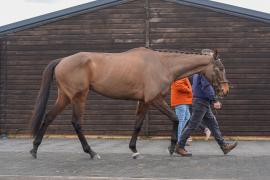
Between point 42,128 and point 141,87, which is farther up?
point 141,87

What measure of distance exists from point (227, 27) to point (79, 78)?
639 centimetres

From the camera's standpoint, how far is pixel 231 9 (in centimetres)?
1491

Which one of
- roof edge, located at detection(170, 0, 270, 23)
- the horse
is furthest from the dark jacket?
roof edge, located at detection(170, 0, 270, 23)

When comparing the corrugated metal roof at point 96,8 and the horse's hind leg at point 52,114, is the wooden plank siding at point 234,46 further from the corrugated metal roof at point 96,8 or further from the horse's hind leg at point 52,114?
the horse's hind leg at point 52,114

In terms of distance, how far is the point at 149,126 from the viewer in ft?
50.2

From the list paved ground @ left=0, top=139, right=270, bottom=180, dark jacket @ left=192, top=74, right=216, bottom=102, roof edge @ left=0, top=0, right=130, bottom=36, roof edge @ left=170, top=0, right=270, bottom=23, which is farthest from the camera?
roof edge @ left=0, top=0, right=130, bottom=36

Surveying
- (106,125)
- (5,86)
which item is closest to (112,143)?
(106,125)

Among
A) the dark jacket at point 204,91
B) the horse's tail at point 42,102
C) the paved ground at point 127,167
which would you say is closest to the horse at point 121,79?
the horse's tail at point 42,102

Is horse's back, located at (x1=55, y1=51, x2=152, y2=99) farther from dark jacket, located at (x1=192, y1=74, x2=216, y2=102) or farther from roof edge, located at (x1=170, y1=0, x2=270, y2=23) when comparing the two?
roof edge, located at (x1=170, y1=0, x2=270, y2=23)

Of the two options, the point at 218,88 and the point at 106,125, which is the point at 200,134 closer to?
the point at 106,125

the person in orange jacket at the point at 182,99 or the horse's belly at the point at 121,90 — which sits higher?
the horse's belly at the point at 121,90

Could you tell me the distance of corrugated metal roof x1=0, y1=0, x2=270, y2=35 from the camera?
1484 centimetres

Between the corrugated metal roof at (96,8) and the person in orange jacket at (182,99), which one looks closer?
the person in orange jacket at (182,99)

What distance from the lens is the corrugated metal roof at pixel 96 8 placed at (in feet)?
48.7
